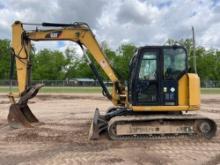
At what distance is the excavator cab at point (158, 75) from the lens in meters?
13.1

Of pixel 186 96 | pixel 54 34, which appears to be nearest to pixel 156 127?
pixel 186 96

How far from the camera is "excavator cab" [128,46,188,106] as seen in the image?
1311 centimetres

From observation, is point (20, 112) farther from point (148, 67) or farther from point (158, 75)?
point (158, 75)

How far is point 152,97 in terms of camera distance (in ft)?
43.3

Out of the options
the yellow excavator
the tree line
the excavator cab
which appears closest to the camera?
the yellow excavator

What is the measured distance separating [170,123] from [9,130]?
5.21m

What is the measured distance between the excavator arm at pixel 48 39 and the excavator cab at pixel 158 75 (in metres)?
1.30

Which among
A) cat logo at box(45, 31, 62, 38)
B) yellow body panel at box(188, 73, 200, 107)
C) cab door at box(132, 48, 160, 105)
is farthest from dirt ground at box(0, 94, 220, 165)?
cat logo at box(45, 31, 62, 38)

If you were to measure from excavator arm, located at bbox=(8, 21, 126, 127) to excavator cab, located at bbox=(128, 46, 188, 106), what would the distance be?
130cm

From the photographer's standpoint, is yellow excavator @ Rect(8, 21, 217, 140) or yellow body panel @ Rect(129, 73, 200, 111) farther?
yellow body panel @ Rect(129, 73, 200, 111)

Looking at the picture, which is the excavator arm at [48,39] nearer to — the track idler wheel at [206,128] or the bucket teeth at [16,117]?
the bucket teeth at [16,117]

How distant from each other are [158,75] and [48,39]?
4.12 meters

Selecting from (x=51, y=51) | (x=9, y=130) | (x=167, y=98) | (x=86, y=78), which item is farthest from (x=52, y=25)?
(x=51, y=51)

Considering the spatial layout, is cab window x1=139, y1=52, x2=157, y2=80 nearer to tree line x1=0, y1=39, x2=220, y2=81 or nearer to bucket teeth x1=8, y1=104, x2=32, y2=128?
bucket teeth x1=8, y1=104, x2=32, y2=128
